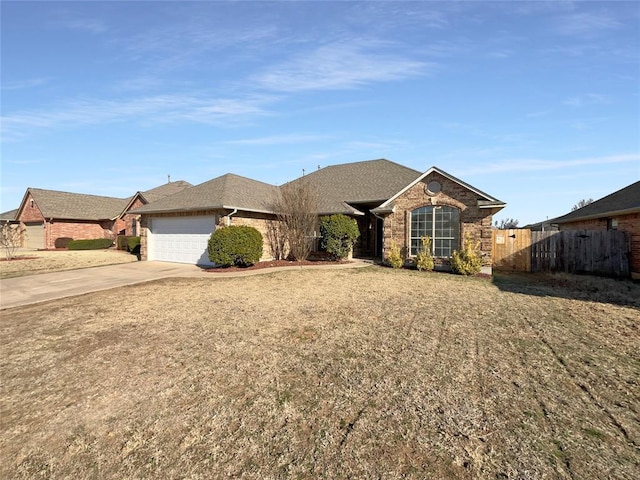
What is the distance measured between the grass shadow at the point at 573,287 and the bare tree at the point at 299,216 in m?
9.06

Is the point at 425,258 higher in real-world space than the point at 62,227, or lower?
lower

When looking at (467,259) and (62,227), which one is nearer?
(467,259)

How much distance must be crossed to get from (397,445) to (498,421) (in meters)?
1.19

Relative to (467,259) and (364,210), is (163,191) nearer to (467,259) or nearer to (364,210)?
(364,210)

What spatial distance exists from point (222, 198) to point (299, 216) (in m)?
4.01

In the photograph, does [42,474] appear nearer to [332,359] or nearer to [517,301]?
[332,359]

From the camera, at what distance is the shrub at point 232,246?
46.3 ft

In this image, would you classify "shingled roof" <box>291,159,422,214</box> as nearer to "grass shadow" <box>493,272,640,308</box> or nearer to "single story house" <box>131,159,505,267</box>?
"single story house" <box>131,159,505,267</box>

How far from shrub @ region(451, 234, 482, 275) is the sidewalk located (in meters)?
4.24

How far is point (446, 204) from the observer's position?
1411 cm

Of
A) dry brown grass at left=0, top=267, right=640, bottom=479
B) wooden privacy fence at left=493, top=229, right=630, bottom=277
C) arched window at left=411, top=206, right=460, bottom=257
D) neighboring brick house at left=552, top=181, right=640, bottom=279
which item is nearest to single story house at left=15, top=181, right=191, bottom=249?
arched window at left=411, top=206, right=460, bottom=257

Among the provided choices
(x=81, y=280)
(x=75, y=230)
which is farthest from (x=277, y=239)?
(x=75, y=230)

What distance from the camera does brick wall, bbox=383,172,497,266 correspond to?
13.5 meters

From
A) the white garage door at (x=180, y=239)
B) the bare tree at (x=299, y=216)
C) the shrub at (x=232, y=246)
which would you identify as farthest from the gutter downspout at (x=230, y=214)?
the bare tree at (x=299, y=216)
